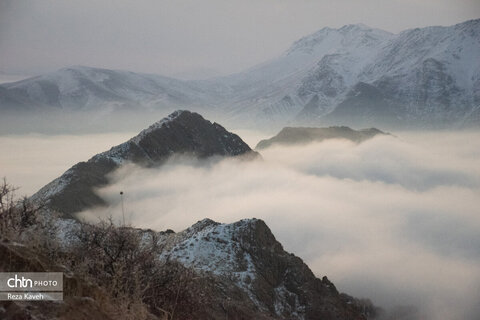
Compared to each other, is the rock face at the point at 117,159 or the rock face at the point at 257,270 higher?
the rock face at the point at 117,159

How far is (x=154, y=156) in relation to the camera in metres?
174

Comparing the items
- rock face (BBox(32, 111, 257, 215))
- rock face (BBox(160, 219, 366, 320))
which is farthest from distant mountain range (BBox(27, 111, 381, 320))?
rock face (BBox(32, 111, 257, 215))

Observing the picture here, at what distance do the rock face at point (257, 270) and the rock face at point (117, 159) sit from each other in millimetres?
44491

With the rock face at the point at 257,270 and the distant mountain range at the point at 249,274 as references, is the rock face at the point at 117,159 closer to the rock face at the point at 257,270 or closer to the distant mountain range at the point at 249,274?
the distant mountain range at the point at 249,274

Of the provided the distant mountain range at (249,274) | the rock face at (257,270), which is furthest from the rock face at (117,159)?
the rock face at (257,270)

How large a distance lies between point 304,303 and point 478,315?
153 meters

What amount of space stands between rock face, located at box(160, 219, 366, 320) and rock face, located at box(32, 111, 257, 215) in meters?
44.5

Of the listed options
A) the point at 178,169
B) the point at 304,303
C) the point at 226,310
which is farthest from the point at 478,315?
the point at 226,310

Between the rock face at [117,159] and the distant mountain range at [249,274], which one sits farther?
the rock face at [117,159]

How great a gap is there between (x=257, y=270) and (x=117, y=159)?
96288 mm

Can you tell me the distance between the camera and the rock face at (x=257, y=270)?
57.5 meters

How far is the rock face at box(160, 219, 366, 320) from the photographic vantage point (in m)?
57.5

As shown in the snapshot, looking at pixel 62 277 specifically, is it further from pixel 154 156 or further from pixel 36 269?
pixel 154 156

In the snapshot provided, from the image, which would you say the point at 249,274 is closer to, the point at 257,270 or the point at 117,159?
the point at 257,270
